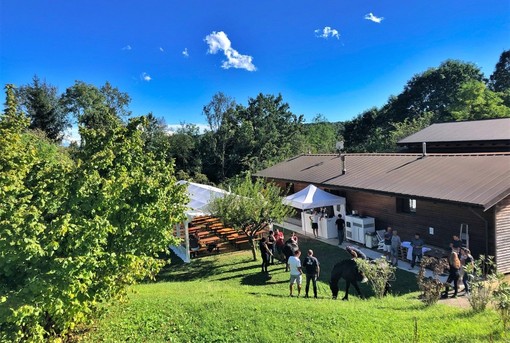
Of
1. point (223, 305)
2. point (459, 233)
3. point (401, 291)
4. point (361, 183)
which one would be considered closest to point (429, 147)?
point (361, 183)

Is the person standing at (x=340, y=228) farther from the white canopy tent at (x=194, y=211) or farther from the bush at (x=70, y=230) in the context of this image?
the bush at (x=70, y=230)

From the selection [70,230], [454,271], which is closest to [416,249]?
[454,271]

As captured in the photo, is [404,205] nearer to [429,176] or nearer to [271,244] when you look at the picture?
[429,176]

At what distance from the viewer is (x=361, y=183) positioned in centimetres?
1747

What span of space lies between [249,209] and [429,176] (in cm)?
786

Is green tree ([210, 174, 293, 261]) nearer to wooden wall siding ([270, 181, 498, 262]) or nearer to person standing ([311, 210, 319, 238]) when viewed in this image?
person standing ([311, 210, 319, 238])

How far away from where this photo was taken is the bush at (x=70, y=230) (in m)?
4.91

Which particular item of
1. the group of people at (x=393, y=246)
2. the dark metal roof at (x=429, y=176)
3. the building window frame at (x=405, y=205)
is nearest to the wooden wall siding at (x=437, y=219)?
the building window frame at (x=405, y=205)

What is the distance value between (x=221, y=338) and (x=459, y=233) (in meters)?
10.5

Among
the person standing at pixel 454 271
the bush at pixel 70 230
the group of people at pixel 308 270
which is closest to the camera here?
the bush at pixel 70 230

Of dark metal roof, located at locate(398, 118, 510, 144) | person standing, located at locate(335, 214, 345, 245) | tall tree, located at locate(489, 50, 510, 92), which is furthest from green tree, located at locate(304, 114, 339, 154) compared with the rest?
person standing, located at locate(335, 214, 345, 245)

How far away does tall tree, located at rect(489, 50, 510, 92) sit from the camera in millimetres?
55094

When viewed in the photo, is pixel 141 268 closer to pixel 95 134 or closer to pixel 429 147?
pixel 95 134

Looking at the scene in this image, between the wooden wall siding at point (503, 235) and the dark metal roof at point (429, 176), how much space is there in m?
0.72
